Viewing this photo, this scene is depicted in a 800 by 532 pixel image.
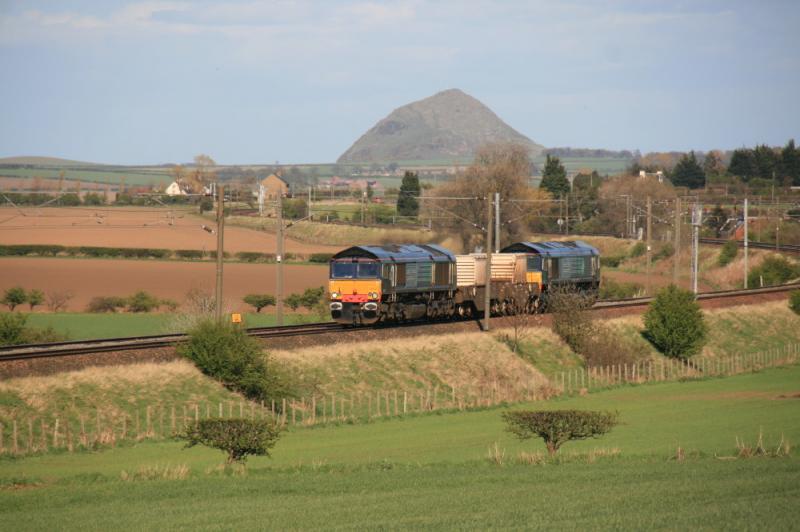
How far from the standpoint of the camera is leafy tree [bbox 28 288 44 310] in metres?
77.4

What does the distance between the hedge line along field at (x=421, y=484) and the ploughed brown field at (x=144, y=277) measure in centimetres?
4284

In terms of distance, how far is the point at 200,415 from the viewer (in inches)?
1569

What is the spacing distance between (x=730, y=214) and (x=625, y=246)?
1405 inches

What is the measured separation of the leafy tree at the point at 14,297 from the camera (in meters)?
76.8

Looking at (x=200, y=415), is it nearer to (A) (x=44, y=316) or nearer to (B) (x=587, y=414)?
(B) (x=587, y=414)

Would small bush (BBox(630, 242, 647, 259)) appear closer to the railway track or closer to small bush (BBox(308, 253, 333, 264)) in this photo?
A: small bush (BBox(308, 253, 333, 264))

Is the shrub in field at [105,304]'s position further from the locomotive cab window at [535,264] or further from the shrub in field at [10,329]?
the locomotive cab window at [535,264]

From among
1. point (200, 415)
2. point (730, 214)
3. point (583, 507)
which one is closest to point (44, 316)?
point (200, 415)

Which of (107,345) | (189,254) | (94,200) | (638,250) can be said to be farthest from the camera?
(94,200)

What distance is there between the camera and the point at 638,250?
413 ft

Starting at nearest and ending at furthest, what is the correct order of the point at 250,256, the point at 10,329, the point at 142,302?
1. the point at 10,329
2. the point at 142,302
3. the point at 250,256

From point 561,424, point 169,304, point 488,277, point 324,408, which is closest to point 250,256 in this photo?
point 169,304

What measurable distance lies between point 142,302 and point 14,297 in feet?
27.8

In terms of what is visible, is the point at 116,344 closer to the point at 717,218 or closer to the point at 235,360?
the point at 235,360
